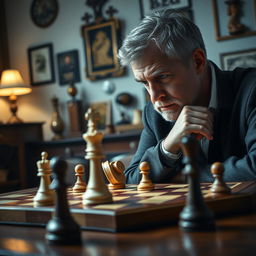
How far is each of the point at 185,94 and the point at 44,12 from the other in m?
4.65

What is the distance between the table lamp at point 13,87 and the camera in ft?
19.2

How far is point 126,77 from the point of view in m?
5.65

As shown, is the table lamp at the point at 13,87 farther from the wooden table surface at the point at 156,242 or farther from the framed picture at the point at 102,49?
the wooden table surface at the point at 156,242

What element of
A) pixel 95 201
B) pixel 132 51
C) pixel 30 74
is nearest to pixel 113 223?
pixel 95 201

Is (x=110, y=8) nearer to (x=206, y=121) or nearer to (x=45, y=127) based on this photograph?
(x=45, y=127)

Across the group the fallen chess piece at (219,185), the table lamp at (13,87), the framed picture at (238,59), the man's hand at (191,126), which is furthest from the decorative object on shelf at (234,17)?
the fallen chess piece at (219,185)

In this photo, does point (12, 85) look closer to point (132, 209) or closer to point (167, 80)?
point (167, 80)

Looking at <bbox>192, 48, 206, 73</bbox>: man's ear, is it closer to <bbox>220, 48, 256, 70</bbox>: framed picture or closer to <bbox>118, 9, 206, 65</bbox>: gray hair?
<bbox>118, 9, 206, 65</bbox>: gray hair

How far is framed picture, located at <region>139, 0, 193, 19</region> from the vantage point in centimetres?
519

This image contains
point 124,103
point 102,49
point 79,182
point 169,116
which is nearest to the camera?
point 79,182

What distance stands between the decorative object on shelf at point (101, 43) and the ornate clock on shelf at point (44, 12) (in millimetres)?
563

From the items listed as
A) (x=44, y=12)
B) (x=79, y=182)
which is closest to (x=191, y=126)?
(x=79, y=182)

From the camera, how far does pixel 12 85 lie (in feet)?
19.2

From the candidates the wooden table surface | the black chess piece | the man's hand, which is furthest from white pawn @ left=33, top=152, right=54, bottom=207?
the man's hand
